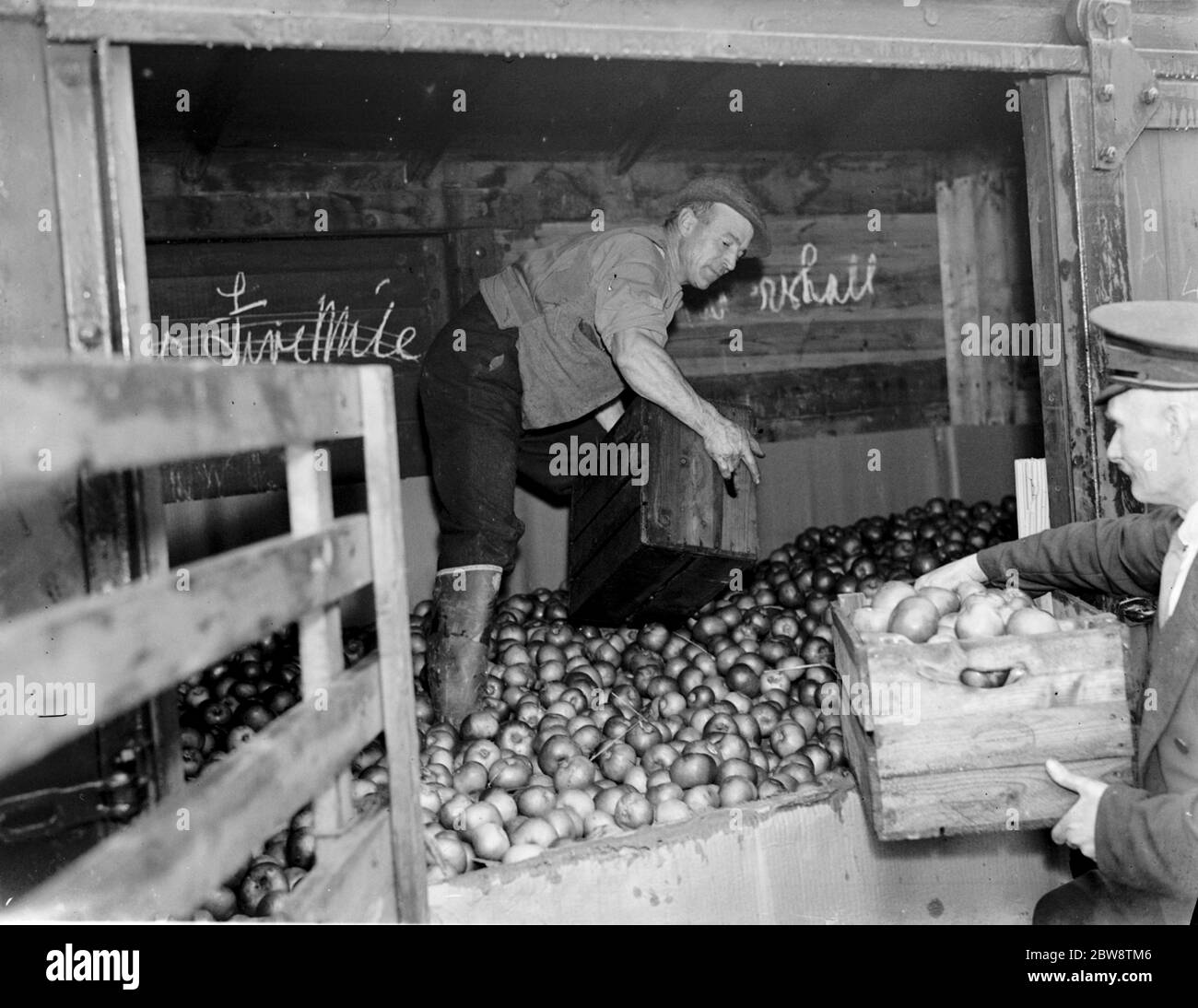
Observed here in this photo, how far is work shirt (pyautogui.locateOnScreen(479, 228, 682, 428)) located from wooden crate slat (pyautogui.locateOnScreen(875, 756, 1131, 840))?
2353 mm

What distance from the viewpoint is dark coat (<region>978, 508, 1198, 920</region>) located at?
2422mm

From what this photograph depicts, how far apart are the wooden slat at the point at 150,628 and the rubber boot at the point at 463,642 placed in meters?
2.71

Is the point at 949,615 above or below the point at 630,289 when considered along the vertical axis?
A: below

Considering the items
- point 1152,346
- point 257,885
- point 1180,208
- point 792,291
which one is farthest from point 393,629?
point 792,291

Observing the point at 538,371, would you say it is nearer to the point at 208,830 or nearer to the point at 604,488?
the point at 604,488

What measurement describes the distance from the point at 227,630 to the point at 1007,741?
2.09 meters

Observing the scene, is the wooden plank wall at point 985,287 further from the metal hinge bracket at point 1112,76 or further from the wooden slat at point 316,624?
the wooden slat at point 316,624

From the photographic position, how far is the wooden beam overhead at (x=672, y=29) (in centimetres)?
→ 320

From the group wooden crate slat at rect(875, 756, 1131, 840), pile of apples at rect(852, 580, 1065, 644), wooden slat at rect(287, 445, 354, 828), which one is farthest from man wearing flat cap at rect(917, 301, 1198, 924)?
wooden slat at rect(287, 445, 354, 828)

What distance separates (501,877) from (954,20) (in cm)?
328

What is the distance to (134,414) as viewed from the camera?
→ 157cm

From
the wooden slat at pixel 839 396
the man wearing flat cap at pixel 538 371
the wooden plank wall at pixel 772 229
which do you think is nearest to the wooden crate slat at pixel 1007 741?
the man wearing flat cap at pixel 538 371

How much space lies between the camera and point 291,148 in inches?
264
